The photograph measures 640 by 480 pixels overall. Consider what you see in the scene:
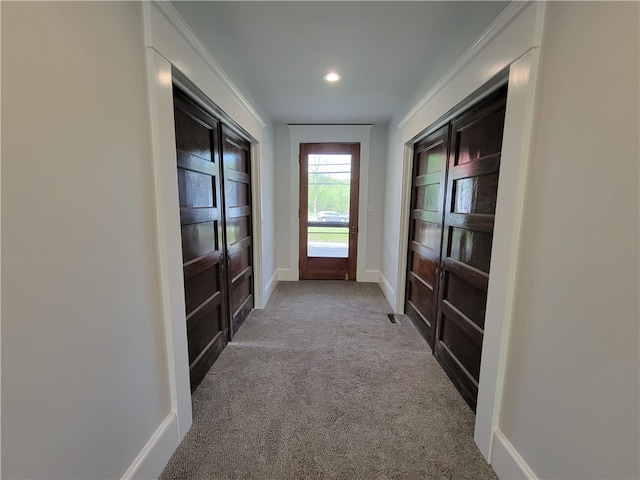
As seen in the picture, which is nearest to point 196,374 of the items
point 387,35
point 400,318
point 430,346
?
point 430,346

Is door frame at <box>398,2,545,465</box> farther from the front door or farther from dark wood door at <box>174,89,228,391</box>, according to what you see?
the front door

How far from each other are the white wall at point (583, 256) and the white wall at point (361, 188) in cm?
307

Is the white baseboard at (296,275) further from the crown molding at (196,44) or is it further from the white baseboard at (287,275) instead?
the crown molding at (196,44)

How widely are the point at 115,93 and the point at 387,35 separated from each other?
1.56 metres

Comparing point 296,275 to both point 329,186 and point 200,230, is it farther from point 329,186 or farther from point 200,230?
point 200,230

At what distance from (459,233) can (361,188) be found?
235 cm

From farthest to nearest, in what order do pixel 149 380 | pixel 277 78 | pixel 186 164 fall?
1. pixel 277 78
2. pixel 186 164
3. pixel 149 380

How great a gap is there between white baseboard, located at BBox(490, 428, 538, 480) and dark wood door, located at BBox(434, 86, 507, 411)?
14.6 inches

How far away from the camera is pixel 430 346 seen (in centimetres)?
247

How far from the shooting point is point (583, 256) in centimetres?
95

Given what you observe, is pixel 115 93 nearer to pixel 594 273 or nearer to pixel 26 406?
pixel 26 406

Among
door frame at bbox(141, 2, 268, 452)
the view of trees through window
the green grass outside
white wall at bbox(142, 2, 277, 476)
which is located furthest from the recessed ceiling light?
the green grass outside

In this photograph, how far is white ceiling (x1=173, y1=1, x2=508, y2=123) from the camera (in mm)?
1526

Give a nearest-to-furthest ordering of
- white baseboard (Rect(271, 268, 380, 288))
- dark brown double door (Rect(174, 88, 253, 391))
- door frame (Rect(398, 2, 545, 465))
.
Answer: door frame (Rect(398, 2, 545, 465)) → dark brown double door (Rect(174, 88, 253, 391)) → white baseboard (Rect(271, 268, 380, 288))
